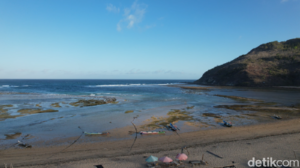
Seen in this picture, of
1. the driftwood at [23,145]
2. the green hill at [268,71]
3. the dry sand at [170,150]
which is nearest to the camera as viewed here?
the dry sand at [170,150]

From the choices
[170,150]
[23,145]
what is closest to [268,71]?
[170,150]

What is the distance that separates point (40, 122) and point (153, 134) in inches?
625

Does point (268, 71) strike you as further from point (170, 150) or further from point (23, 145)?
point (23, 145)

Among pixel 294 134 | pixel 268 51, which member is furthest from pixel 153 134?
pixel 268 51

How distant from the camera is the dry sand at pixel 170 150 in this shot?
36.8ft

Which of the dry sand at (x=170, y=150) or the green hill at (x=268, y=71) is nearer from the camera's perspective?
the dry sand at (x=170, y=150)

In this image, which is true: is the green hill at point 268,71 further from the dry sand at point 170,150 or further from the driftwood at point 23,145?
the driftwood at point 23,145

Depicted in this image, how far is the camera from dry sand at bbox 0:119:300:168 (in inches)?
442

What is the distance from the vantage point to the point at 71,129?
19.0m

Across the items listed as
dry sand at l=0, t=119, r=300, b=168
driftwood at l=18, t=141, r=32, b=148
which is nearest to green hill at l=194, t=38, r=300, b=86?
dry sand at l=0, t=119, r=300, b=168

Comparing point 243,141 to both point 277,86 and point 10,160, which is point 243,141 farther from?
point 277,86

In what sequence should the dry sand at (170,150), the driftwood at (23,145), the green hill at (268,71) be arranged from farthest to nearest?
1. the green hill at (268,71)
2. the driftwood at (23,145)
3. the dry sand at (170,150)

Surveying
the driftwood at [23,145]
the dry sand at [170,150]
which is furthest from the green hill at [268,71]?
the driftwood at [23,145]

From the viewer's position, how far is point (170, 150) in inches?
516
